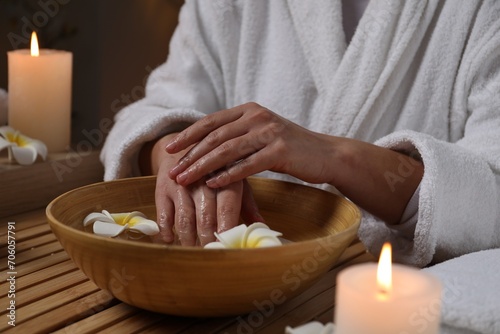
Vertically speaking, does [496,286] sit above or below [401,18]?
below

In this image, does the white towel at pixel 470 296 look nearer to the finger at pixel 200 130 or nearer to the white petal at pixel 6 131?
the finger at pixel 200 130

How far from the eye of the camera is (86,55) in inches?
77.2

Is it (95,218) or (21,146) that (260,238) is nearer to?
(95,218)

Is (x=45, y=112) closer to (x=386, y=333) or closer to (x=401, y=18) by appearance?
(x=401, y=18)

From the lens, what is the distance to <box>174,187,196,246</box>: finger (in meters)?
0.86

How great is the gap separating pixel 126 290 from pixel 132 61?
142 centimetres

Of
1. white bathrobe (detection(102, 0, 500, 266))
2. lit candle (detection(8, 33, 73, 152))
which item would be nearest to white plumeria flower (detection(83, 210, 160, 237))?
white bathrobe (detection(102, 0, 500, 266))

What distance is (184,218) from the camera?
866 millimetres

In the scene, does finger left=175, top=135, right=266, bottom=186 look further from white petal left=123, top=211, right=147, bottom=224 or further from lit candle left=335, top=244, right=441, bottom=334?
lit candle left=335, top=244, right=441, bottom=334

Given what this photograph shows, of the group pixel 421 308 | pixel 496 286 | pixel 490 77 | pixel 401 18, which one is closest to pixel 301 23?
pixel 401 18

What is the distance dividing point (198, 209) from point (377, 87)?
43 centimetres

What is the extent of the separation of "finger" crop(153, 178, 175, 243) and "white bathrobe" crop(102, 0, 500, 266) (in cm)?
22

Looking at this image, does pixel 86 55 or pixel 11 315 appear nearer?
pixel 11 315

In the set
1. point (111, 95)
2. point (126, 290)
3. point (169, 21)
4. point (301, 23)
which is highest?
point (301, 23)
